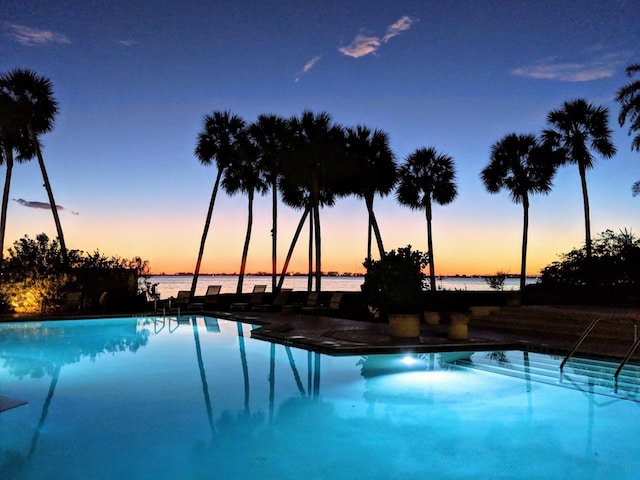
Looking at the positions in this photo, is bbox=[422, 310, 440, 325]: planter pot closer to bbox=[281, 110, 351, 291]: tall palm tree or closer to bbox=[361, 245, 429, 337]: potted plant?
bbox=[361, 245, 429, 337]: potted plant

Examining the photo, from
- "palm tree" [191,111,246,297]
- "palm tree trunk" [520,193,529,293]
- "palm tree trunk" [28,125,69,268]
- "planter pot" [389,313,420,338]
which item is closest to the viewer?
"planter pot" [389,313,420,338]

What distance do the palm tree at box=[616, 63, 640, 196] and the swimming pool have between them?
18441mm

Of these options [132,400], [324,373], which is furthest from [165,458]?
[324,373]

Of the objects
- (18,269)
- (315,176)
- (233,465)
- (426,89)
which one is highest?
(426,89)

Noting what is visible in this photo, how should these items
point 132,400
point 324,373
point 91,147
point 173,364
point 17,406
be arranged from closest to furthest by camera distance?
point 17,406
point 132,400
point 324,373
point 173,364
point 91,147

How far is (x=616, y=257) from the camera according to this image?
69.7 ft

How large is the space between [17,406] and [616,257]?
21628 mm

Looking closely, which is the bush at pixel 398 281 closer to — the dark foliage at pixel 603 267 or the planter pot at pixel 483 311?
the planter pot at pixel 483 311

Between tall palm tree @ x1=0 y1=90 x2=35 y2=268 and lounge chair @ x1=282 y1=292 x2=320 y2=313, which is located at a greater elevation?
tall palm tree @ x1=0 y1=90 x2=35 y2=268

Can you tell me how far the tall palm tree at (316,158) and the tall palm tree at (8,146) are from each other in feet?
40.9

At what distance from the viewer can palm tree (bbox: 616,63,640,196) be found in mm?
23719

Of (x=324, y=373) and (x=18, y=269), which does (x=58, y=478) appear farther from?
(x=18, y=269)

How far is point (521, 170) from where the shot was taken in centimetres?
2708

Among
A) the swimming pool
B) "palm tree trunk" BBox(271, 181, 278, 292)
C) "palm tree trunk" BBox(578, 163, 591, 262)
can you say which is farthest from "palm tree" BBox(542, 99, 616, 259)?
the swimming pool
